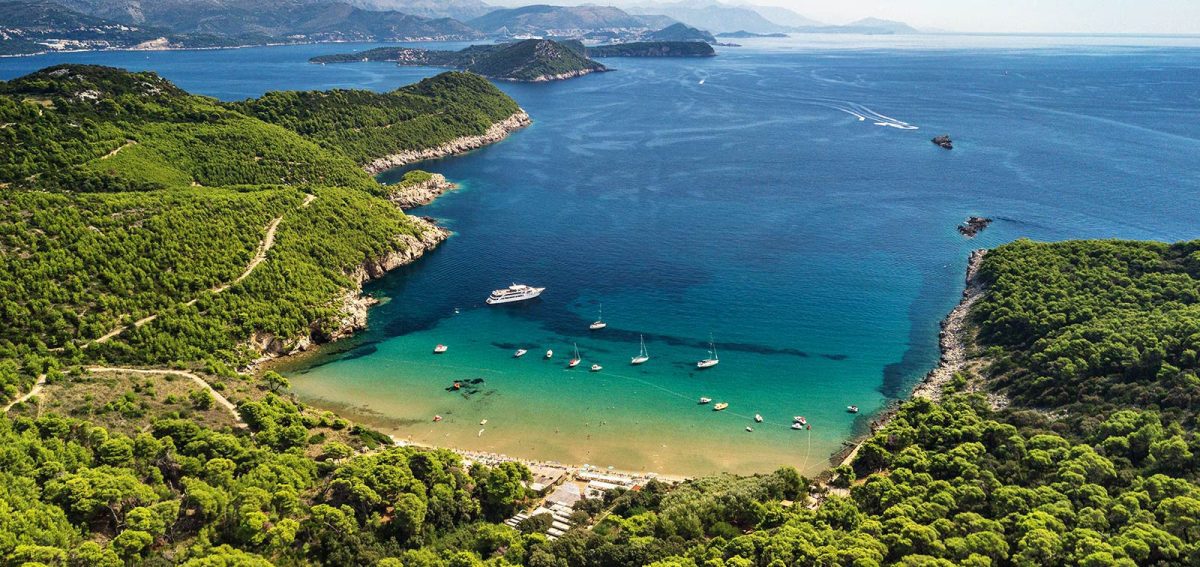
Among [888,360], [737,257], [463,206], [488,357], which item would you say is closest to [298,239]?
[488,357]

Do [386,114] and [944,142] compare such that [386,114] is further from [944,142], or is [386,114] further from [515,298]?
[944,142]

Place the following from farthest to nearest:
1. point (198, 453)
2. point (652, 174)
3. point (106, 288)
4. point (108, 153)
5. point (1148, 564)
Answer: point (652, 174)
point (108, 153)
point (106, 288)
point (198, 453)
point (1148, 564)

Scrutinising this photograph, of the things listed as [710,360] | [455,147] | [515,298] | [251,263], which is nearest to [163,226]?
[251,263]

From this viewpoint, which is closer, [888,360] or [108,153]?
[888,360]

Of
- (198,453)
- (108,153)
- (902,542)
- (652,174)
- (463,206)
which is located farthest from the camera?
(652,174)

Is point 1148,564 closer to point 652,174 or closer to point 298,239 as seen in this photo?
point 298,239

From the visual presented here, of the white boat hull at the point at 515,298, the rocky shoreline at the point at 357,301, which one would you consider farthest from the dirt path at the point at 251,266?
the white boat hull at the point at 515,298

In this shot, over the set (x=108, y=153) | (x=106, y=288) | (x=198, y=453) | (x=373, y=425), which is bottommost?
(x=373, y=425)

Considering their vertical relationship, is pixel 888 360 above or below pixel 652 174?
below
